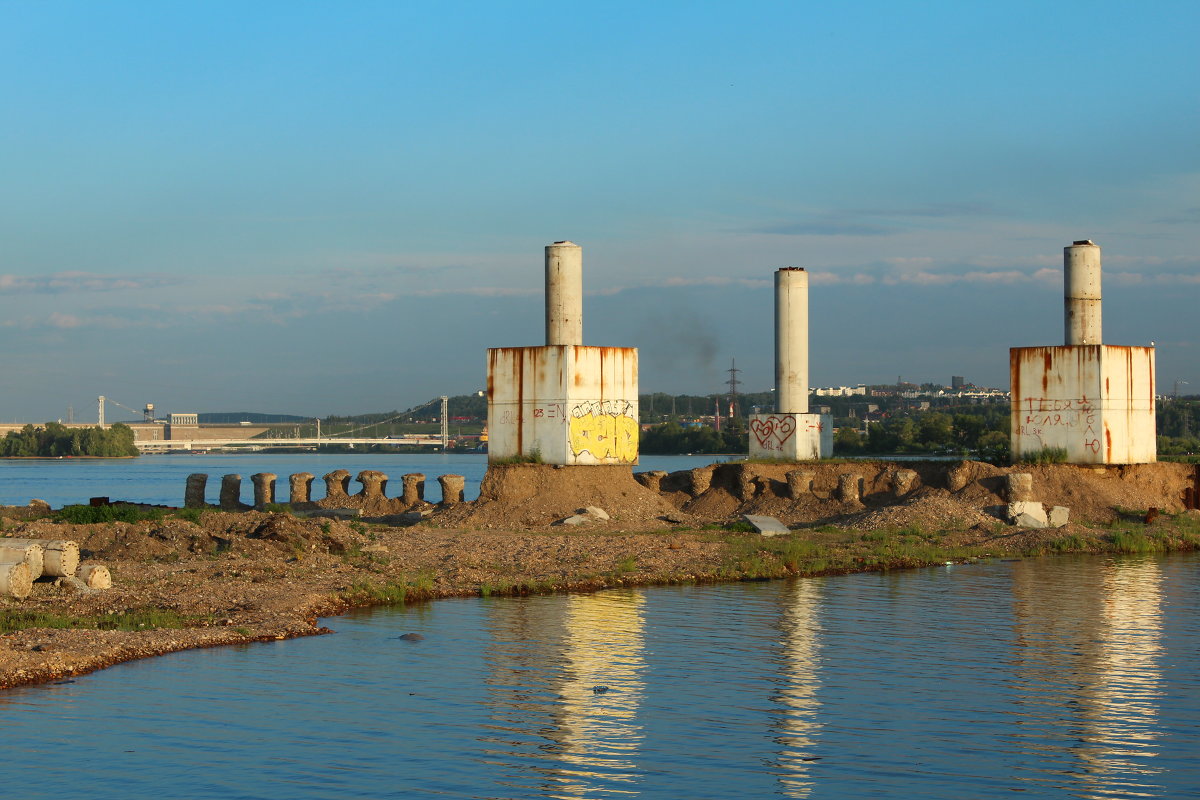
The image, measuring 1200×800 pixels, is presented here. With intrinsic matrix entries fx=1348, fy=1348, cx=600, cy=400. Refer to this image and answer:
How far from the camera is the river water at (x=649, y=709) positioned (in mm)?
12938

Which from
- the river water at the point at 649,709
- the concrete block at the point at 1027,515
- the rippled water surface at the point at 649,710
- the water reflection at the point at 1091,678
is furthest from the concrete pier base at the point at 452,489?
the rippled water surface at the point at 649,710

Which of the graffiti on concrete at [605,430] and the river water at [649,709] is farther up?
the graffiti on concrete at [605,430]

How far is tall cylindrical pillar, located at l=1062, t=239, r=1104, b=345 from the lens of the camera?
139 ft

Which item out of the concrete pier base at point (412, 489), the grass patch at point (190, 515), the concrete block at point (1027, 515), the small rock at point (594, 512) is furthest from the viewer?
the concrete pier base at point (412, 489)

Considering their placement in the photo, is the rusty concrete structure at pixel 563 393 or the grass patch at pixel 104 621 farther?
the rusty concrete structure at pixel 563 393

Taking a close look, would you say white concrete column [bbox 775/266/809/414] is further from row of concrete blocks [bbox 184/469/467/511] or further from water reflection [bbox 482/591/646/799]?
water reflection [bbox 482/591/646/799]

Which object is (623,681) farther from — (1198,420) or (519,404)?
(1198,420)

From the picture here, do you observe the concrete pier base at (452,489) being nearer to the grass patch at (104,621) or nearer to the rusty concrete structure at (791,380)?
the rusty concrete structure at (791,380)

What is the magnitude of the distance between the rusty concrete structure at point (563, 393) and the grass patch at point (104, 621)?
20.8 metres

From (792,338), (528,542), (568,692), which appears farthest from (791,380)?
(568,692)

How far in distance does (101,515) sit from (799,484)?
21.0m

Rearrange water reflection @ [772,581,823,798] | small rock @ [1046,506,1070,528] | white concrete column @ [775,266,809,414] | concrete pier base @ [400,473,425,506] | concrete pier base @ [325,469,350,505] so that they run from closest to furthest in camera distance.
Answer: water reflection @ [772,581,823,798]
small rock @ [1046,506,1070,528]
concrete pier base @ [400,473,425,506]
concrete pier base @ [325,469,350,505]
white concrete column @ [775,266,809,414]

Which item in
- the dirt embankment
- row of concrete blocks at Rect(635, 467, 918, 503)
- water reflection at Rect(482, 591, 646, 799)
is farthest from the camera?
row of concrete blocks at Rect(635, 467, 918, 503)

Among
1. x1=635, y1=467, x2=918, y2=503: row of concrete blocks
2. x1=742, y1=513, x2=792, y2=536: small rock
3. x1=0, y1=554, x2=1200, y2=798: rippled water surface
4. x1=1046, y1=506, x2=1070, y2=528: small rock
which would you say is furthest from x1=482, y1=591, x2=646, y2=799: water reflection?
x1=635, y1=467, x2=918, y2=503: row of concrete blocks
